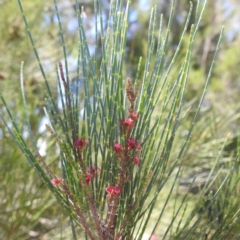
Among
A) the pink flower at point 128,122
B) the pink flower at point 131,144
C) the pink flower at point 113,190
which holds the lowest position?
the pink flower at point 113,190

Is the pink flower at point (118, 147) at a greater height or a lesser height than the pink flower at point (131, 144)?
lesser

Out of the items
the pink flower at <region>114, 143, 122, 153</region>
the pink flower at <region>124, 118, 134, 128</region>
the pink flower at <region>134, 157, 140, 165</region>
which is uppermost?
the pink flower at <region>124, 118, 134, 128</region>

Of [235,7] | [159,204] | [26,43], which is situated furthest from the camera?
[235,7]

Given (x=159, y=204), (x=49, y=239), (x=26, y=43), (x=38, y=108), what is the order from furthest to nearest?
(x=26, y=43) → (x=38, y=108) → (x=159, y=204) → (x=49, y=239)

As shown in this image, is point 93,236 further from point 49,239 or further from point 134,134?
point 49,239

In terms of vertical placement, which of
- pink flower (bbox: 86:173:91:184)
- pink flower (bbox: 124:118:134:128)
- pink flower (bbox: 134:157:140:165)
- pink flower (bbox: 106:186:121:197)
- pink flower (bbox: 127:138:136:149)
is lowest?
pink flower (bbox: 106:186:121:197)

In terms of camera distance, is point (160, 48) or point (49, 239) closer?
point (160, 48)

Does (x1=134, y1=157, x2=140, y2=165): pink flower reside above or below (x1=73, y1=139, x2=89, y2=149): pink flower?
below

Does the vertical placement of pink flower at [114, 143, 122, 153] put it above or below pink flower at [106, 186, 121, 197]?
above

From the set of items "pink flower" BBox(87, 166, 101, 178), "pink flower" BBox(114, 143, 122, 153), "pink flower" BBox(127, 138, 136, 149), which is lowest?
"pink flower" BBox(87, 166, 101, 178)

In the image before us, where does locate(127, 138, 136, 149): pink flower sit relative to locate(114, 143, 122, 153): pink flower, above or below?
above

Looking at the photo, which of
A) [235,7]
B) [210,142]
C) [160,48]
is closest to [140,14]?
[235,7]
